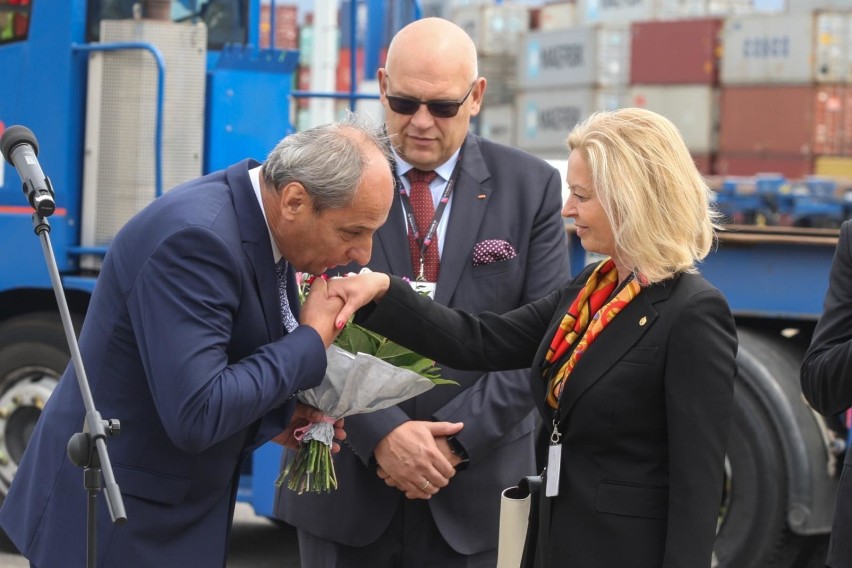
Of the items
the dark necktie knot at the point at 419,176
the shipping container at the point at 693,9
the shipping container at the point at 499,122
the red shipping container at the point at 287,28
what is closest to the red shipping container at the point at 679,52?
the shipping container at the point at 693,9

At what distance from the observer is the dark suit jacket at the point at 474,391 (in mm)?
3506

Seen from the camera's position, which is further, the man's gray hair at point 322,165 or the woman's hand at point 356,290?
the woman's hand at point 356,290

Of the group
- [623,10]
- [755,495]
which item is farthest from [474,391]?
[623,10]

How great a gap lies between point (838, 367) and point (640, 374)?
1.56 ft

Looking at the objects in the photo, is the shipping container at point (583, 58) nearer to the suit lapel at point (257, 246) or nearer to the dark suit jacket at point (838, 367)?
the dark suit jacket at point (838, 367)

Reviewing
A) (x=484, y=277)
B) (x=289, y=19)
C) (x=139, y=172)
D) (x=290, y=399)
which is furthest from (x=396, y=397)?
(x=289, y=19)

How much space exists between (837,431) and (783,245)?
830mm

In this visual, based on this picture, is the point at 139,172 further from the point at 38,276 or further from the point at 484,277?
the point at 484,277

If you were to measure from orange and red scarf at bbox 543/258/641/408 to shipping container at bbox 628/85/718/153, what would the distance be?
23.7 m

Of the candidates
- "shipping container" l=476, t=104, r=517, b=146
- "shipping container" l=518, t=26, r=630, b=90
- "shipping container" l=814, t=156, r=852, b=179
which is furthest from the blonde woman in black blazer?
"shipping container" l=476, t=104, r=517, b=146

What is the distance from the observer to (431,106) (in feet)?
12.0

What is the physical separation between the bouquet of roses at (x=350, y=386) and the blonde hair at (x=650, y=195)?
62 centimetres

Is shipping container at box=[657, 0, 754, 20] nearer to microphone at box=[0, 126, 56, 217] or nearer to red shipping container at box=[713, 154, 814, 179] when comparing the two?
red shipping container at box=[713, 154, 814, 179]

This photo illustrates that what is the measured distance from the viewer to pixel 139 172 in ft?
18.9
